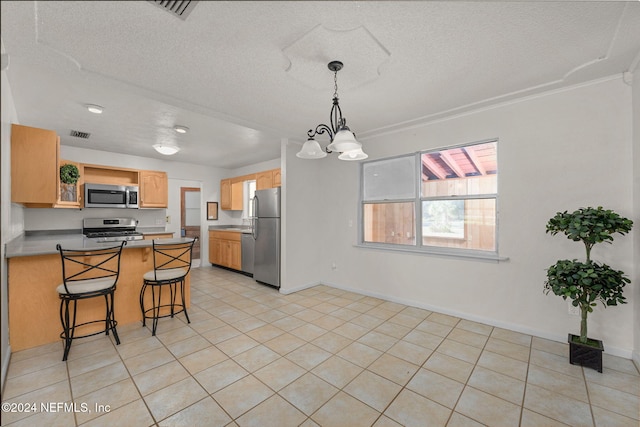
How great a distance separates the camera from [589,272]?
234cm

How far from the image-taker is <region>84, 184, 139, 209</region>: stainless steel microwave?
4.69m

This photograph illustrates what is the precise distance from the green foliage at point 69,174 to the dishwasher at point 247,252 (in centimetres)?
274

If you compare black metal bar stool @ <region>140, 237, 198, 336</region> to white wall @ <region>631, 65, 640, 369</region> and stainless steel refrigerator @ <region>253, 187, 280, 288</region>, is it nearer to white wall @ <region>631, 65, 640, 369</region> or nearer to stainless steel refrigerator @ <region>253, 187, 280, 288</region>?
stainless steel refrigerator @ <region>253, 187, 280, 288</region>

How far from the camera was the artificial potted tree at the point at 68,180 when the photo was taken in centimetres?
435

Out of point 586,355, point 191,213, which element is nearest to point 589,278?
point 586,355

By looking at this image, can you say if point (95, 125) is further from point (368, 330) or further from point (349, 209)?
point (368, 330)

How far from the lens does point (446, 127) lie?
3.56 metres

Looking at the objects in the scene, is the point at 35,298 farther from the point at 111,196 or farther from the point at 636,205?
the point at 636,205

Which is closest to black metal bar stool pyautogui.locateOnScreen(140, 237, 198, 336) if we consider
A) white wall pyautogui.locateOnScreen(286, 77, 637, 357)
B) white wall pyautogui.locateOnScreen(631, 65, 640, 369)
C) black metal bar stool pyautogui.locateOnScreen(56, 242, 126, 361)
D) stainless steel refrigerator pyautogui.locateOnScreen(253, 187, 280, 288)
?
black metal bar stool pyautogui.locateOnScreen(56, 242, 126, 361)

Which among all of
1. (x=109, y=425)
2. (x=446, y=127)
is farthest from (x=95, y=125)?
(x=446, y=127)

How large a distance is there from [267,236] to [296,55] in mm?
3115

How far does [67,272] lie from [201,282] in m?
2.33

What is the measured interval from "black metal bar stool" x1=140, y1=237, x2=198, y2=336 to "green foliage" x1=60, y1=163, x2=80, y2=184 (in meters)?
2.30

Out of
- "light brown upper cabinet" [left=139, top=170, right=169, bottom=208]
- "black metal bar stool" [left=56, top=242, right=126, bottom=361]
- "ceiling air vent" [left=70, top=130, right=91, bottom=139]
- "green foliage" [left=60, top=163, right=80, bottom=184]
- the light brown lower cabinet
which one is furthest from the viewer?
the light brown lower cabinet
